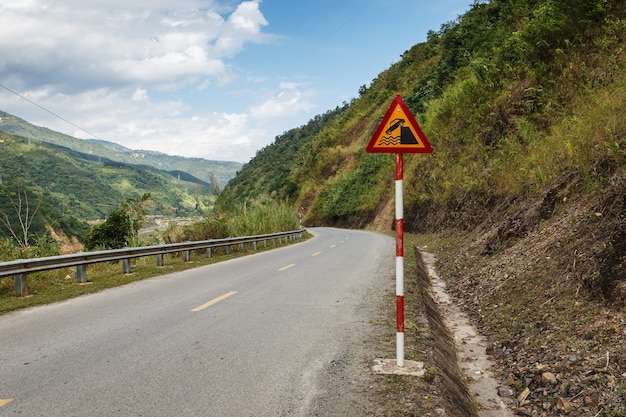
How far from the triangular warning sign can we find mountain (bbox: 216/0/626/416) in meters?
2.62

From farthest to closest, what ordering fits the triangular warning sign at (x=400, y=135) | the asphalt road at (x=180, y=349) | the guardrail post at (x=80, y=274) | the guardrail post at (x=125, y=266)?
the guardrail post at (x=125, y=266) → the guardrail post at (x=80, y=274) → the triangular warning sign at (x=400, y=135) → the asphalt road at (x=180, y=349)

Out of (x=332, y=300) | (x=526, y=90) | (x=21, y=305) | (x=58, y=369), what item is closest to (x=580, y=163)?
(x=332, y=300)

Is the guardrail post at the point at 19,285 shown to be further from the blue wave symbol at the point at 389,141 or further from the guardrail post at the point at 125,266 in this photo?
the blue wave symbol at the point at 389,141

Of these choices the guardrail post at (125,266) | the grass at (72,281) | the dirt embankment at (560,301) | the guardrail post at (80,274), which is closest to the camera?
the dirt embankment at (560,301)

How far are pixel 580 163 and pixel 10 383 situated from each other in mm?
10202

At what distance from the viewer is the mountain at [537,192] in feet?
17.2

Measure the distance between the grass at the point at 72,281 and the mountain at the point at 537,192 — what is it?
21.2 feet

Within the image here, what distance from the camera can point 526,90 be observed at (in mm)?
16922

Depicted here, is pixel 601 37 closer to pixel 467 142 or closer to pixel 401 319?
pixel 467 142

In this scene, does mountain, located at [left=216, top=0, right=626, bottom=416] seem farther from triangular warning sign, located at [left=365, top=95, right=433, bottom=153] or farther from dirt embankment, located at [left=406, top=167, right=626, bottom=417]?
triangular warning sign, located at [left=365, top=95, right=433, bottom=153]

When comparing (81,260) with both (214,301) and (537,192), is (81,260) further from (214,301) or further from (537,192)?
(537,192)

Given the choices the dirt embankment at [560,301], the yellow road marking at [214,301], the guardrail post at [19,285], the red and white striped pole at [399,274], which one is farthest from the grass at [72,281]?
the dirt embankment at [560,301]

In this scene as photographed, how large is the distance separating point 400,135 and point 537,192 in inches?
335

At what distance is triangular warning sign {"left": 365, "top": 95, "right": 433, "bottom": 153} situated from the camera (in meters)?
4.93
